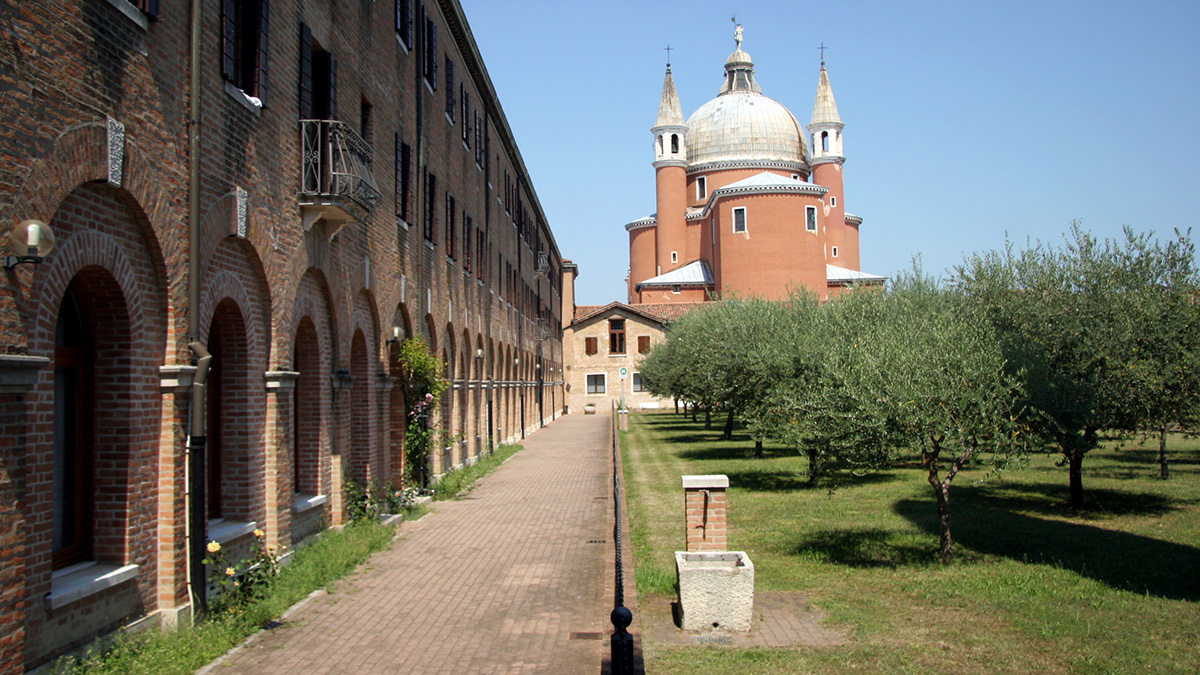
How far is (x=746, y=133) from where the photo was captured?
244ft

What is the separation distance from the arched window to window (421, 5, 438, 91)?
39.5 ft

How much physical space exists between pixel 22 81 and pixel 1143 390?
15591 millimetres

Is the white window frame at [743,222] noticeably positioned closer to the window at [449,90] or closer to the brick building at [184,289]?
the window at [449,90]

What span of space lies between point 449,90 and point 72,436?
15512 mm

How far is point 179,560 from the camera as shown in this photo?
768cm

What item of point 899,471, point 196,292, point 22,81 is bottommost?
point 899,471

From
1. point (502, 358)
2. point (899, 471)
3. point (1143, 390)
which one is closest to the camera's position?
point (1143, 390)

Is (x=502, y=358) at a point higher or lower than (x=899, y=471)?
higher

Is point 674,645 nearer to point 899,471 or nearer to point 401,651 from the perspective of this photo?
point 401,651

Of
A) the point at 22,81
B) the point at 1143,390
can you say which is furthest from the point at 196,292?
the point at 1143,390

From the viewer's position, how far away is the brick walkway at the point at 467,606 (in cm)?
732

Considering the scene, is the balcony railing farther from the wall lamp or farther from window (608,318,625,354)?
window (608,318,625,354)

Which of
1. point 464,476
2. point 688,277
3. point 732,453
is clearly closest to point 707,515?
point 464,476

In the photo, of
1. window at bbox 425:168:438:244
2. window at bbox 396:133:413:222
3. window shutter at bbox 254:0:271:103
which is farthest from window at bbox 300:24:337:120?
window at bbox 425:168:438:244
